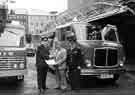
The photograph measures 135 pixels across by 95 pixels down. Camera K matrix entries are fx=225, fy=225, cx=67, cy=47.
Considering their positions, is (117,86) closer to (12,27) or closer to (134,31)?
(12,27)

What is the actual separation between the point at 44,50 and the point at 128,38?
988 cm

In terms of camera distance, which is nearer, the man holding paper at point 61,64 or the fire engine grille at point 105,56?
the man holding paper at point 61,64

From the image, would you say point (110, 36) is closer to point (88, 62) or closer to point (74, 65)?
point (88, 62)

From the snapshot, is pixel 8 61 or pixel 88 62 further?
pixel 88 62

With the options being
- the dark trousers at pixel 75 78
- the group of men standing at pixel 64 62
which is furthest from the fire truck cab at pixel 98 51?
the dark trousers at pixel 75 78

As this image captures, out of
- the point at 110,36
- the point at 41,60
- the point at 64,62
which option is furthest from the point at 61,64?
the point at 110,36

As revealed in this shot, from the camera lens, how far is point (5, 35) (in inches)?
366

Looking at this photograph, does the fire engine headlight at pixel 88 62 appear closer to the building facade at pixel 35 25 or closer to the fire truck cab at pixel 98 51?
the fire truck cab at pixel 98 51

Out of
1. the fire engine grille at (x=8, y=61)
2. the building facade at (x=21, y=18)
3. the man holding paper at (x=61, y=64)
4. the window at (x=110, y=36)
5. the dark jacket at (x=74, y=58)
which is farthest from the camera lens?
the building facade at (x=21, y=18)

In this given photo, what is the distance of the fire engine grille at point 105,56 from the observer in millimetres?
8828

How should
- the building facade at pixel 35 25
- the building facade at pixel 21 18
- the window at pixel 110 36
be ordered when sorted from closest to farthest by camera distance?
the window at pixel 110 36 < the building facade at pixel 21 18 < the building facade at pixel 35 25

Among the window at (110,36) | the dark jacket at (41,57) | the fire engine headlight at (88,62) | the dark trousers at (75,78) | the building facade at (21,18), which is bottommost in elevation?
the dark trousers at (75,78)

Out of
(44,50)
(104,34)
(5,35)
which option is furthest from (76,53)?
(5,35)

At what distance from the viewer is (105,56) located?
892 centimetres
